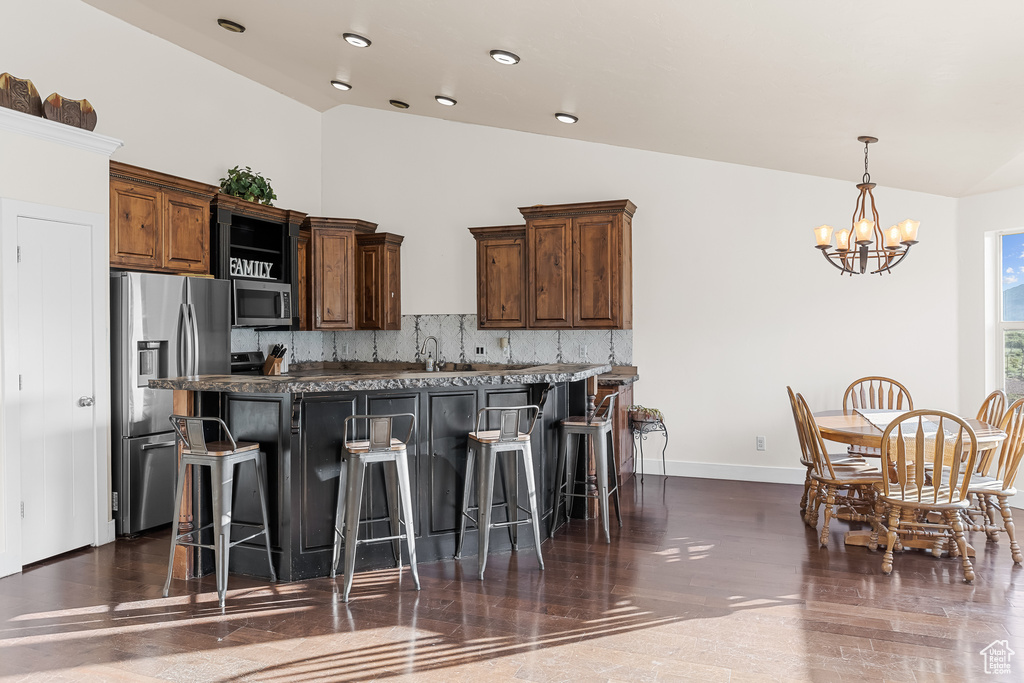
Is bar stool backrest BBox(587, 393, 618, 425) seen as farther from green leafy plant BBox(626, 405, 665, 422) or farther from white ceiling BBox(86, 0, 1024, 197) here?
white ceiling BBox(86, 0, 1024, 197)

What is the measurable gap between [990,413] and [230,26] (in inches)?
238

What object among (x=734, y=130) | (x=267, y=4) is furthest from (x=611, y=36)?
(x=267, y=4)

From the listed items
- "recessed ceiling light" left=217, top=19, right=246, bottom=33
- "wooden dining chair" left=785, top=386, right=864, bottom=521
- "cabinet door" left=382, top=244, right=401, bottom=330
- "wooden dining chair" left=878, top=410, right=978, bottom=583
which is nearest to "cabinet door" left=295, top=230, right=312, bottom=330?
"cabinet door" left=382, top=244, right=401, bottom=330

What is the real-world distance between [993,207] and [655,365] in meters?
2.88

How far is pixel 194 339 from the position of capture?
4672 mm

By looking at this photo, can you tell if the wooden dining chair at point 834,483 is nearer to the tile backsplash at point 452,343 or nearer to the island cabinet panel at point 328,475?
the island cabinet panel at point 328,475

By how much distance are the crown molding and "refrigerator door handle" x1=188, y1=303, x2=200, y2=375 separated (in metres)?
1.14

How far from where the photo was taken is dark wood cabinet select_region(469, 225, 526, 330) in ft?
20.0

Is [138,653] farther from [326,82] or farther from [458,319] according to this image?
[326,82]

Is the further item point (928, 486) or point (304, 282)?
point (304, 282)

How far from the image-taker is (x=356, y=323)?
666 cm

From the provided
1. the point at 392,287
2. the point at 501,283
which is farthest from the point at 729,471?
the point at 392,287

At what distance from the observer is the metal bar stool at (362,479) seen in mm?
3193

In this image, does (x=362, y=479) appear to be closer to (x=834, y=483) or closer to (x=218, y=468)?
(x=218, y=468)
